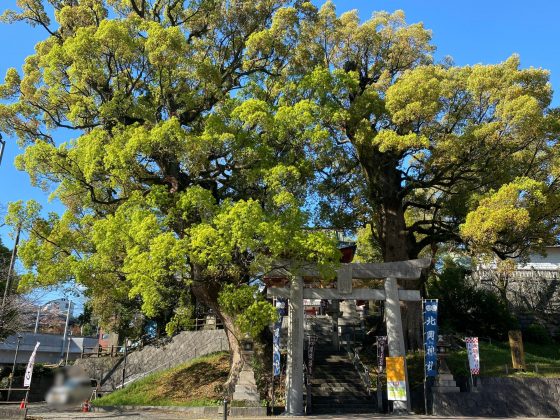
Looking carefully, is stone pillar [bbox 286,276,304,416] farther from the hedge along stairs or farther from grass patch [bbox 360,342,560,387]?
the hedge along stairs

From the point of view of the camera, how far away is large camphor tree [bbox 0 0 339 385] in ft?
39.5

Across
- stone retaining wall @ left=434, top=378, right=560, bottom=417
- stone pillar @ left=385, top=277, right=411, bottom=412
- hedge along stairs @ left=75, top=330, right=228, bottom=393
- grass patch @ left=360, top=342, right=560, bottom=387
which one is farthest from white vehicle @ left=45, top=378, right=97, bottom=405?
stone retaining wall @ left=434, top=378, right=560, bottom=417

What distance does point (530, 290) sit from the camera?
25328 millimetres

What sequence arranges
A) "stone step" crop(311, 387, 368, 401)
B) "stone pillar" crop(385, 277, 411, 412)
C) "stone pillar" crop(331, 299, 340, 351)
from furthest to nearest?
"stone pillar" crop(331, 299, 340, 351) < "stone step" crop(311, 387, 368, 401) < "stone pillar" crop(385, 277, 411, 412)

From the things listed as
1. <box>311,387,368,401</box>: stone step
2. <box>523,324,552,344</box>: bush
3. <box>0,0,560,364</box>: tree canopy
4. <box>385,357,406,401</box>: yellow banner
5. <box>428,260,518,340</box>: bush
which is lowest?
<box>311,387,368,401</box>: stone step

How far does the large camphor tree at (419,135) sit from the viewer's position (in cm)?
1391

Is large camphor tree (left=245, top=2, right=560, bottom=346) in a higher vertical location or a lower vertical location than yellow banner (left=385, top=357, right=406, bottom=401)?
higher

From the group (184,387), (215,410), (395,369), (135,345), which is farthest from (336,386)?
(135,345)

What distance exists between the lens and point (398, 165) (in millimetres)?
19047

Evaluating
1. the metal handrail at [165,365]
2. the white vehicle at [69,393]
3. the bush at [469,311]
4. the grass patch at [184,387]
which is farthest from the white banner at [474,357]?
the white vehicle at [69,393]

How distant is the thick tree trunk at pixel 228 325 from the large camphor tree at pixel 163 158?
0.19ft

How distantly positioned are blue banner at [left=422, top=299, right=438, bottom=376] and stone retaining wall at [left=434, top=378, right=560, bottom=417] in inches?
35.8

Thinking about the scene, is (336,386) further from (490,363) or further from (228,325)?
(490,363)

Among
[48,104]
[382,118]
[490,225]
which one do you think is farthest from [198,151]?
[490,225]
